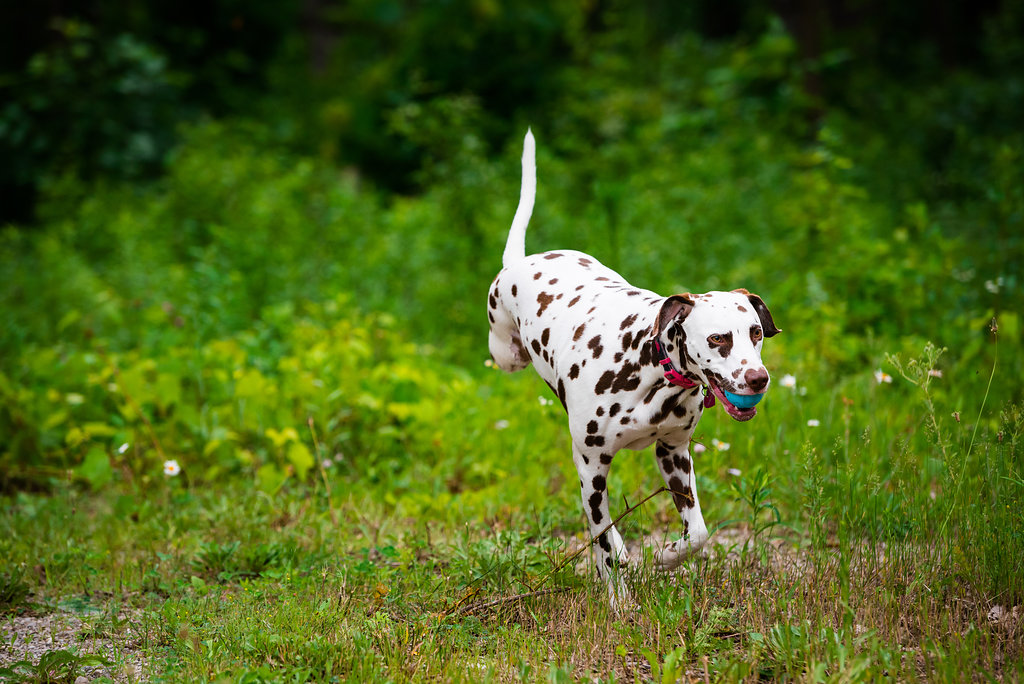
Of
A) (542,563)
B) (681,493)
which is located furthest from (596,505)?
(542,563)

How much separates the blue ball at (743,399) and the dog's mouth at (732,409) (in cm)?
1

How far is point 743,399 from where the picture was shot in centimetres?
252

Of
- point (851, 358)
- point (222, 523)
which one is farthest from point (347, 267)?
point (851, 358)

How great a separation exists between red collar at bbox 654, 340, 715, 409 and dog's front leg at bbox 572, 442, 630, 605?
0.40m

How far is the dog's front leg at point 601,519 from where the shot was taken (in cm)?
303

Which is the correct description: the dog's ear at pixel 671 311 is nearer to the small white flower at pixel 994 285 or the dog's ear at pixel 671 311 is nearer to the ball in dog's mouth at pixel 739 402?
the ball in dog's mouth at pixel 739 402

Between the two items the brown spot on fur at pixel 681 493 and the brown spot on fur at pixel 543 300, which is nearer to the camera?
the brown spot on fur at pixel 681 493

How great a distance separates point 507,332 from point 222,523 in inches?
69.8

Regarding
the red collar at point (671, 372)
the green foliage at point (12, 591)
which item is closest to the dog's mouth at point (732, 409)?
the red collar at point (671, 372)

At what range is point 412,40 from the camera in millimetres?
11367

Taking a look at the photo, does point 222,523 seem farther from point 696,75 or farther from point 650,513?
point 696,75

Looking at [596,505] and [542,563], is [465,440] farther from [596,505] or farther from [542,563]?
[596,505]

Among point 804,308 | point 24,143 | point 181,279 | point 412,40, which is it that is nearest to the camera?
point 804,308

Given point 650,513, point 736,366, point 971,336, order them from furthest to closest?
point 971,336, point 650,513, point 736,366
